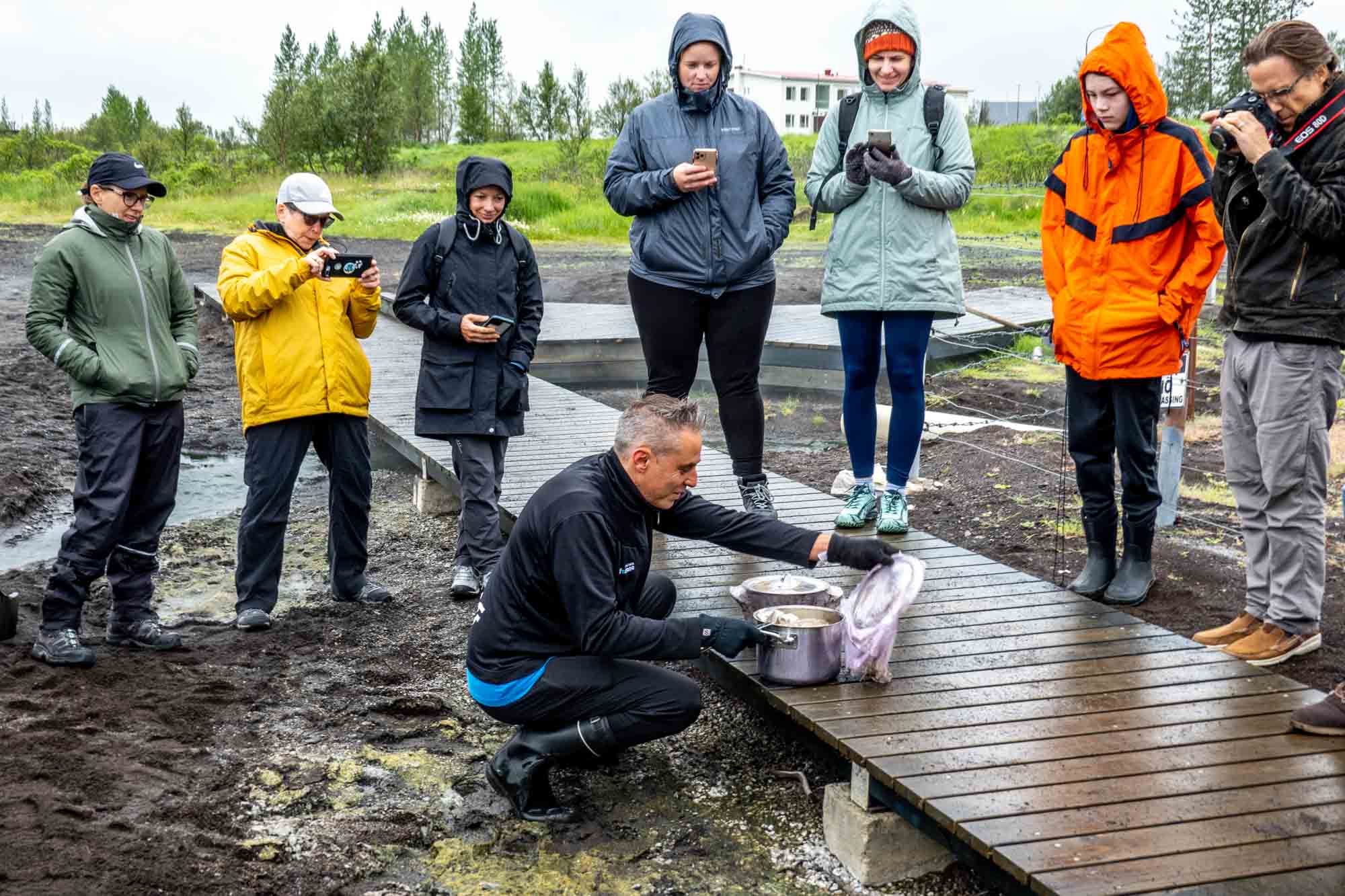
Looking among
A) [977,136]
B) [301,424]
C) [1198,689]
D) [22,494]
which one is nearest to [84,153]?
[977,136]

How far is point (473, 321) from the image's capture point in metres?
4.64

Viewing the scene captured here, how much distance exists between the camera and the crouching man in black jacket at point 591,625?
10.2 feet

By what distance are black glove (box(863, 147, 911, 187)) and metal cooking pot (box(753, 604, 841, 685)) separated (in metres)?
1.65

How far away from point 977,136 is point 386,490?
39658 millimetres

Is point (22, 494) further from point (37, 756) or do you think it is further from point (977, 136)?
point (977, 136)

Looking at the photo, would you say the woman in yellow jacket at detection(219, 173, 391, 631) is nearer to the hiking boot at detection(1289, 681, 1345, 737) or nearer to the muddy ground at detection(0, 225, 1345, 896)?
the muddy ground at detection(0, 225, 1345, 896)

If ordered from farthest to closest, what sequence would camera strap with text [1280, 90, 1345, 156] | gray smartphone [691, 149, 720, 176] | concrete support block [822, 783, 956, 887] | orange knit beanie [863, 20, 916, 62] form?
orange knit beanie [863, 20, 916, 62] < gray smartphone [691, 149, 720, 176] < camera strap with text [1280, 90, 1345, 156] < concrete support block [822, 783, 956, 887]

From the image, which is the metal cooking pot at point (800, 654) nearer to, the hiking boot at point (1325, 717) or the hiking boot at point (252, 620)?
the hiking boot at point (1325, 717)

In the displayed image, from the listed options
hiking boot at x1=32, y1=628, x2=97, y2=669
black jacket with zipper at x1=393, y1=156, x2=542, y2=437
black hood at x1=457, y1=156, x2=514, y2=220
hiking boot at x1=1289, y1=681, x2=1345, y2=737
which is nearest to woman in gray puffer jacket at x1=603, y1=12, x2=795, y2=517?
black hood at x1=457, y1=156, x2=514, y2=220

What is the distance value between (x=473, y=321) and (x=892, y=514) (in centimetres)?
170

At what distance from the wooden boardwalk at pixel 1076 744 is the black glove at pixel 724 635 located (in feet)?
0.64

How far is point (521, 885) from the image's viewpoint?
2.88 meters

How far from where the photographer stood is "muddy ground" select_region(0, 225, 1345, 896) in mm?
2912

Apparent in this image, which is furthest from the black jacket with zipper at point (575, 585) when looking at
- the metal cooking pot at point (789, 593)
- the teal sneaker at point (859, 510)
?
the teal sneaker at point (859, 510)
